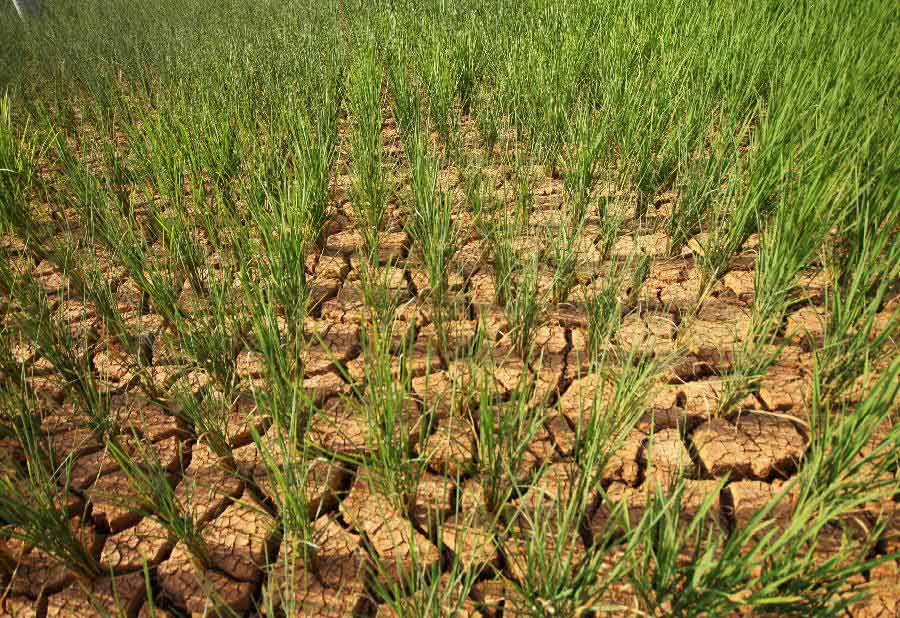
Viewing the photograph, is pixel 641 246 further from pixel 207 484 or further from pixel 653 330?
pixel 207 484

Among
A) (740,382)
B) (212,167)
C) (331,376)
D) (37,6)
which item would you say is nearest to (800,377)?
(740,382)

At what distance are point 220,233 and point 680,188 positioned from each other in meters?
1.54

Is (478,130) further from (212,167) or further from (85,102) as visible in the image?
(85,102)

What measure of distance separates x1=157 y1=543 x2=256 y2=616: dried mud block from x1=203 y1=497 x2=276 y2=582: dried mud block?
0.02 metres

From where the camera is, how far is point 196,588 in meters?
1.00

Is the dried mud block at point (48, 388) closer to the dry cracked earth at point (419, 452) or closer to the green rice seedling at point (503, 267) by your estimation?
the dry cracked earth at point (419, 452)

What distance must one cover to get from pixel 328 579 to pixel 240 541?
21 centimetres

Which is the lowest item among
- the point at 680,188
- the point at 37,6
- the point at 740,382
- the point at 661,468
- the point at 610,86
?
the point at 661,468

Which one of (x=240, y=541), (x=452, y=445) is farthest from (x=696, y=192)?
(x=240, y=541)

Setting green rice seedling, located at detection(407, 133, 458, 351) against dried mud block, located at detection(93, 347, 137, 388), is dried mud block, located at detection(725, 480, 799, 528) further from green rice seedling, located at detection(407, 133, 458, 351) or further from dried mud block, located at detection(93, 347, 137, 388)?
dried mud block, located at detection(93, 347, 137, 388)

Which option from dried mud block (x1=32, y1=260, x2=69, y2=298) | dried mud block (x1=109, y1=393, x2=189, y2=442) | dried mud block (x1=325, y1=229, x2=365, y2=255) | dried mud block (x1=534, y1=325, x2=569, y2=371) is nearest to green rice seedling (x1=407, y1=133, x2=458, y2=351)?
dried mud block (x1=534, y1=325, x2=569, y2=371)

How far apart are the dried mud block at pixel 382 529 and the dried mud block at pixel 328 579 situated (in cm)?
3

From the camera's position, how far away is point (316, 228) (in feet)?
5.95

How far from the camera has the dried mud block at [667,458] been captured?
1.12 metres
